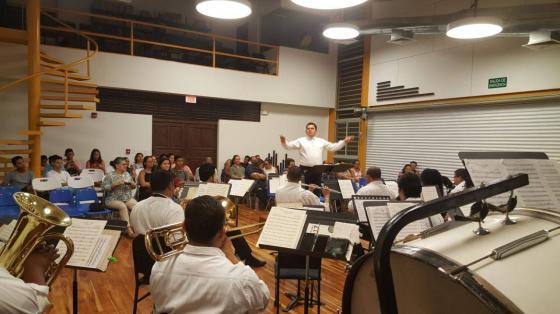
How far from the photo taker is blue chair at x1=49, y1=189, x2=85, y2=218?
581 cm

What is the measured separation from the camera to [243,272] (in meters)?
1.64

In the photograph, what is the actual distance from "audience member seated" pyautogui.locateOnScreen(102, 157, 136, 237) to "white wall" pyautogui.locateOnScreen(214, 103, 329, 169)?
443cm

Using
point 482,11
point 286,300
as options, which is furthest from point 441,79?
point 286,300

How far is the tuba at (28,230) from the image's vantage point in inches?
66.4

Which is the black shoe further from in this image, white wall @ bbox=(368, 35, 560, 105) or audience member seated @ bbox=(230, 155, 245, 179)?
white wall @ bbox=(368, 35, 560, 105)

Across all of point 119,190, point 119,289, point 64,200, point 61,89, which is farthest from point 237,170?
point 119,289

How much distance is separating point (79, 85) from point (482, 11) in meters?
A: 7.78

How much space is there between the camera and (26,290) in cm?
151

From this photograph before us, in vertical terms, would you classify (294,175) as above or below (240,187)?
above

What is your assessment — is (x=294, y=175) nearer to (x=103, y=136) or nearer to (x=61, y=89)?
(x=61, y=89)

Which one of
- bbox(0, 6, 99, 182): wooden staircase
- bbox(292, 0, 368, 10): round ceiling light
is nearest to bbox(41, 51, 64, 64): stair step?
bbox(0, 6, 99, 182): wooden staircase

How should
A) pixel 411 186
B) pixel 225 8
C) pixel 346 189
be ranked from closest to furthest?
pixel 225 8, pixel 411 186, pixel 346 189

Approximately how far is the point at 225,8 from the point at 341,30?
9.30 feet

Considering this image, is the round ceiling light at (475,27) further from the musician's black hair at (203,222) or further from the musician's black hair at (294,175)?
the musician's black hair at (203,222)
